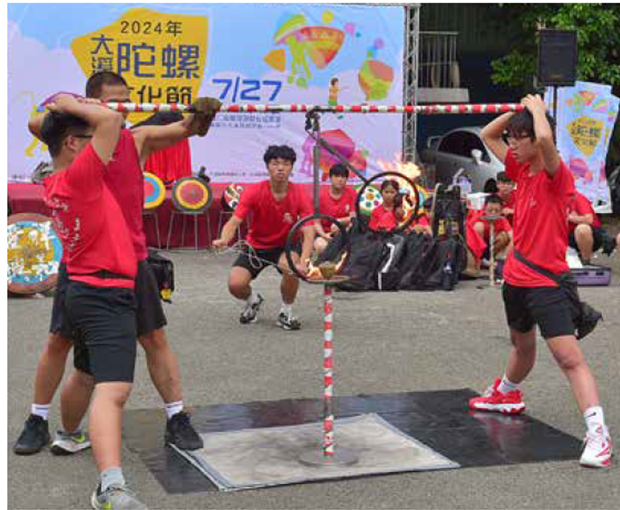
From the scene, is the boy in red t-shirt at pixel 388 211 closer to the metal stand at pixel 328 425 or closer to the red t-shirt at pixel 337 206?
the red t-shirt at pixel 337 206

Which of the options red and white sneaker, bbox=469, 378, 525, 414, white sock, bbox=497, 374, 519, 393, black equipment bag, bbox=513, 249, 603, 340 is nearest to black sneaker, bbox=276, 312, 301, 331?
red and white sneaker, bbox=469, 378, 525, 414

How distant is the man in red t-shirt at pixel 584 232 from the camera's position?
1100cm

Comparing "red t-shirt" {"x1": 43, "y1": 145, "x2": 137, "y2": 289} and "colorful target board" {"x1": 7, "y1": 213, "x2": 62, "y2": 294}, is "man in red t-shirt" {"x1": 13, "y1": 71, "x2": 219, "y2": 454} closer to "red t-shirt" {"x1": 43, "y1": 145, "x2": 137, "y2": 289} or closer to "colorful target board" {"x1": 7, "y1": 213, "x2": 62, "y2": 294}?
"red t-shirt" {"x1": 43, "y1": 145, "x2": 137, "y2": 289}

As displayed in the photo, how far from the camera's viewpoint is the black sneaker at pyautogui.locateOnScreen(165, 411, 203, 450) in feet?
17.6

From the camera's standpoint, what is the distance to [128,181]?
16.5ft

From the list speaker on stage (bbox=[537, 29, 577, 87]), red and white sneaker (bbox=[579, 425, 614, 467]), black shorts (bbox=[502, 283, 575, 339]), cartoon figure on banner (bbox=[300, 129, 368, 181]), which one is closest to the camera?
red and white sneaker (bbox=[579, 425, 614, 467])

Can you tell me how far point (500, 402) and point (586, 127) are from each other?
837 centimetres

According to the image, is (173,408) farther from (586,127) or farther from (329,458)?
(586,127)

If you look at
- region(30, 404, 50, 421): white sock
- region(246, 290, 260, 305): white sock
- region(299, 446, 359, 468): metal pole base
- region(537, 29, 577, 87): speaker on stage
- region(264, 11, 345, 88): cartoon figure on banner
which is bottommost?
region(299, 446, 359, 468): metal pole base

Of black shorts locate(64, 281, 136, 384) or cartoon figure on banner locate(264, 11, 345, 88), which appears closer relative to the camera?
black shorts locate(64, 281, 136, 384)

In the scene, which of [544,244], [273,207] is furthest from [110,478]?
[273,207]

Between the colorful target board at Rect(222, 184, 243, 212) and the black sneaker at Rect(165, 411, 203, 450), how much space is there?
7.88 m

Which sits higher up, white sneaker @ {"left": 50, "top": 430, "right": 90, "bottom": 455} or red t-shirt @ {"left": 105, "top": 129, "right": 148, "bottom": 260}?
red t-shirt @ {"left": 105, "top": 129, "right": 148, "bottom": 260}

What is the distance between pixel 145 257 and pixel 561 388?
2.86 metres
